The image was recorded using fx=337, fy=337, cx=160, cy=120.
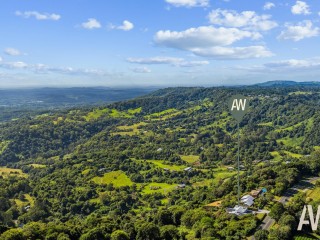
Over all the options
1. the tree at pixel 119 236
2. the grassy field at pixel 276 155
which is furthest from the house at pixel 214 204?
the grassy field at pixel 276 155

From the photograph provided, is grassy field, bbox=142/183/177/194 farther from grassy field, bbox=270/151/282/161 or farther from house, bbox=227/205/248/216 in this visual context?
house, bbox=227/205/248/216

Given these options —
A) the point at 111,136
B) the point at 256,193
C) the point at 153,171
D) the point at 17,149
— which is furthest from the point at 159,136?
the point at 256,193

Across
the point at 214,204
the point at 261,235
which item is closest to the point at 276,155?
the point at 214,204

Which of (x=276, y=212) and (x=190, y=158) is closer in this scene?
(x=276, y=212)

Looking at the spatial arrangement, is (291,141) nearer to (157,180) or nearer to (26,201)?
(157,180)

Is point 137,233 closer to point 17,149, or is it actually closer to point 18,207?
point 18,207

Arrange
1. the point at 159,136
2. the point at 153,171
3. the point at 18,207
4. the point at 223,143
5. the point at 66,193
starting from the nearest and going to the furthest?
the point at 18,207, the point at 66,193, the point at 153,171, the point at 223,143, the point at 159,136
